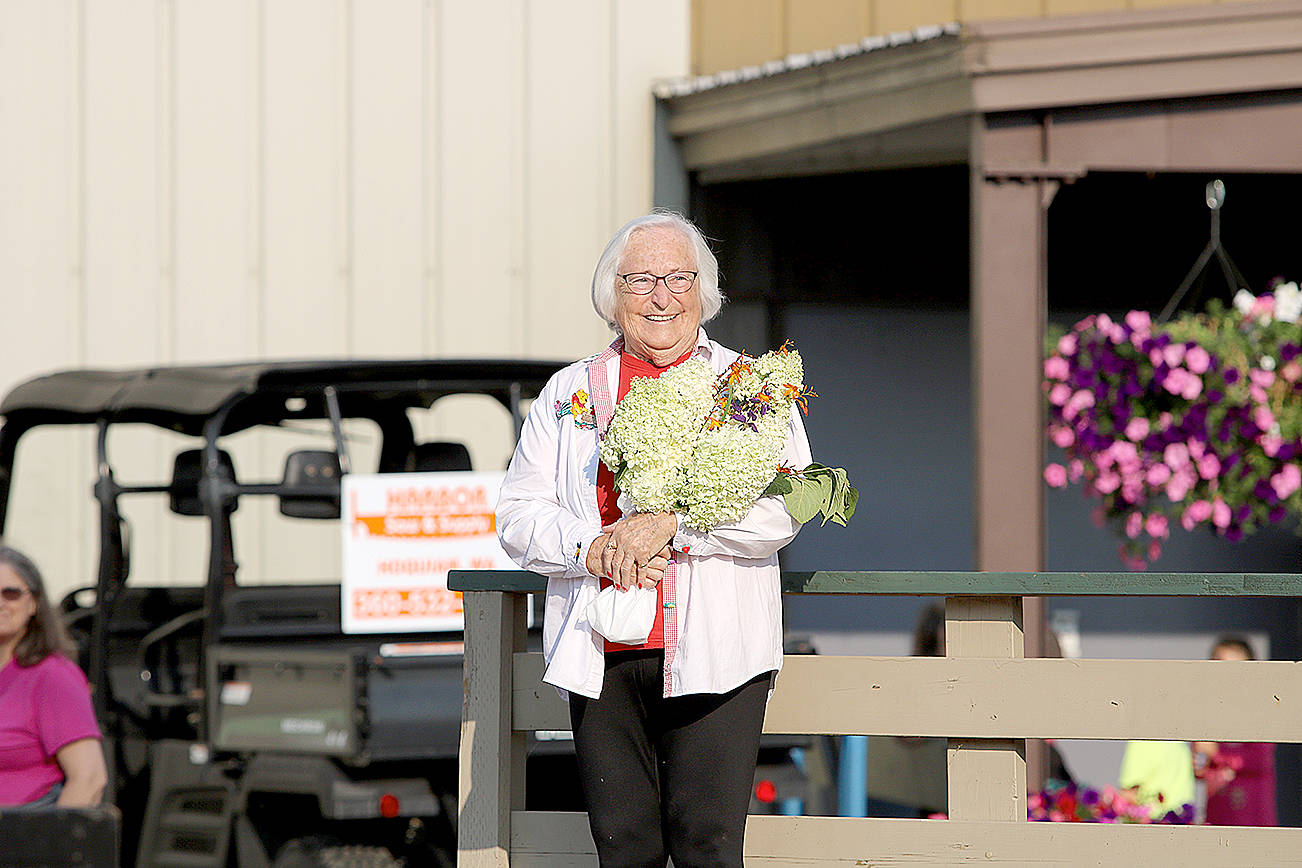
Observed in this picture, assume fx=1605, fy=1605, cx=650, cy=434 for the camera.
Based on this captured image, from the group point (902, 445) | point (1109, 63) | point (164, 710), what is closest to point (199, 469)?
point (164, 710)

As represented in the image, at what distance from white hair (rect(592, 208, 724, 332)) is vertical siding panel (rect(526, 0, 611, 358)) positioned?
5327 millimetres

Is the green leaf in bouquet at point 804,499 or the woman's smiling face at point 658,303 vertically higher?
the woman's smiling face at point 658,303

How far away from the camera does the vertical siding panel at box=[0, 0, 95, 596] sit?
26.3ft

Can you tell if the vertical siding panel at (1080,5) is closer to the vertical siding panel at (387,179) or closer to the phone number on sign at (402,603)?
the vertical siding panel at (387,179)

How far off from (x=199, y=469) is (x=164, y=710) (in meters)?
0.86

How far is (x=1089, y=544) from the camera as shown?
8586 mm

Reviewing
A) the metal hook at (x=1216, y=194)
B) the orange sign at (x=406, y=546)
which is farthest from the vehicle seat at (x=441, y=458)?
the metal hook at (x=1216, y=194)

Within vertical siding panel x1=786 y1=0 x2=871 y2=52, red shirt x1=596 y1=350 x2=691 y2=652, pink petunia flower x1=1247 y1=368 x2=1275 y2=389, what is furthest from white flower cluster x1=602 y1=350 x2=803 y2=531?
vertical siding panel x1=786 y1=0 x2=871 y2=52

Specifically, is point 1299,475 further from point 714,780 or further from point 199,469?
point 199,469

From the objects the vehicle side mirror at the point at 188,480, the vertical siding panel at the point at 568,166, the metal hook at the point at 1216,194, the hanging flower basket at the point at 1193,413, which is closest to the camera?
the vehicle side mirror at the point at 188,480

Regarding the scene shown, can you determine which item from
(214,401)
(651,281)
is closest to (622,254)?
(651,281)

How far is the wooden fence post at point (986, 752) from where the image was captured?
10.8 ft

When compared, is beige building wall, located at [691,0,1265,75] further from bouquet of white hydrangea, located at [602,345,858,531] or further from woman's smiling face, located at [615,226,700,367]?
bouquet of white hydrangea, located at [602,345,858,531]

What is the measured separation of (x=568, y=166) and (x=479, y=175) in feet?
1.56
